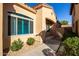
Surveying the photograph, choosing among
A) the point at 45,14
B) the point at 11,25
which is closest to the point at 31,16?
the point at 45,14

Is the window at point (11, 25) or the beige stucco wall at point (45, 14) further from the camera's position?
the beige stucco wall at point (45, 14)

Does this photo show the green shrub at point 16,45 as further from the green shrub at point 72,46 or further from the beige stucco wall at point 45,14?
the beige stucco wall at point 45,14

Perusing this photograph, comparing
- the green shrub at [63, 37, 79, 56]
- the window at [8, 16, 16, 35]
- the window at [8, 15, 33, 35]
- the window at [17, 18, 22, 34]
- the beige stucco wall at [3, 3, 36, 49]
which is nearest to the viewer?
the green shrub at [63, 37, 79, 56]

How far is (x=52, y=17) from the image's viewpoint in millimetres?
22953

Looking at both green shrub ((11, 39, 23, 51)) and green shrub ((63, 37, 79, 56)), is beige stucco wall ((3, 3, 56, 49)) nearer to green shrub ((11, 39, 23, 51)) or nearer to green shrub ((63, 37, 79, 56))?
green shrub ((11, 39, 23, 51))

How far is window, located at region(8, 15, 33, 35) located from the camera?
15280mm

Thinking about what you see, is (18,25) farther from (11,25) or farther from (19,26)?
(11,25)

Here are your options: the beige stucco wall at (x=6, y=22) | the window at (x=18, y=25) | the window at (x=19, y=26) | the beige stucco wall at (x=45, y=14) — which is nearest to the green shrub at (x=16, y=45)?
the beige stucco wall at (x=6, y=22)

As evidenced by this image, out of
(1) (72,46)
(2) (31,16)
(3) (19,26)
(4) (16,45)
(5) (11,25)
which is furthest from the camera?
(2) (31,16)

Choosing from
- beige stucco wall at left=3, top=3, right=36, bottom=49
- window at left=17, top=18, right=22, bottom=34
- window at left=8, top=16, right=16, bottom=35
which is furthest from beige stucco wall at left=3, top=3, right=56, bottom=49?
window at left=17, top=18, right=22, bottom=34

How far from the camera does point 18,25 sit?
54.8 ft

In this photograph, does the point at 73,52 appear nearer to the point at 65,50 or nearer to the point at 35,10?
the point at 65,50

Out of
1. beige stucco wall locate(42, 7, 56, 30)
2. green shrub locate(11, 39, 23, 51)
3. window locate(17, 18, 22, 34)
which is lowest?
green shrub locate(11, 39, 23, 51)

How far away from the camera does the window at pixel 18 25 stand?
15280mm
